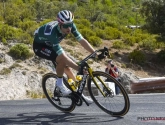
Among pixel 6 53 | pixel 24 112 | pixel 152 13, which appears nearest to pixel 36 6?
pixel 152 13

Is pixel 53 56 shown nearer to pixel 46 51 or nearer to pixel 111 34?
pixel 46 51

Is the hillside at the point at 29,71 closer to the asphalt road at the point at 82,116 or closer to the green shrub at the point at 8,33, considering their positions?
the green shrub at the point at 8,33

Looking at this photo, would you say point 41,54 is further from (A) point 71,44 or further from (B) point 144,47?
(B) point 144,47

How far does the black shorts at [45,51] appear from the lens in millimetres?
7164

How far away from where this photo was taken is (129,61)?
27.7 metres

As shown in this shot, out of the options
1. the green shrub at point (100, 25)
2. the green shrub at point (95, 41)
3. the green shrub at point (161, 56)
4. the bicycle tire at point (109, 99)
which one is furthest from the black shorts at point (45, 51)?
the green shrub at point (100, 25)

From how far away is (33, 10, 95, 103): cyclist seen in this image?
6.64m

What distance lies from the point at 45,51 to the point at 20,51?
1520 centimetres

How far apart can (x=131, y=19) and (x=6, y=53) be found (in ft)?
101

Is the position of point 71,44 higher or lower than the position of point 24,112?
higher

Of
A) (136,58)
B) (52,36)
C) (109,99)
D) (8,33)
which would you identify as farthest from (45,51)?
(136,58)

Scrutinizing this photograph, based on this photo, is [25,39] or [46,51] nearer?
[46,51]

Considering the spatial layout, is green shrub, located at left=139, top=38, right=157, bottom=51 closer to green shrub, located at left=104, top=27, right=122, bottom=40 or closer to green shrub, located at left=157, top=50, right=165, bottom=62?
green shrub, located at left=157, top=50, right=165, bottom=62

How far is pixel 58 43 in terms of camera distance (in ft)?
21.9
